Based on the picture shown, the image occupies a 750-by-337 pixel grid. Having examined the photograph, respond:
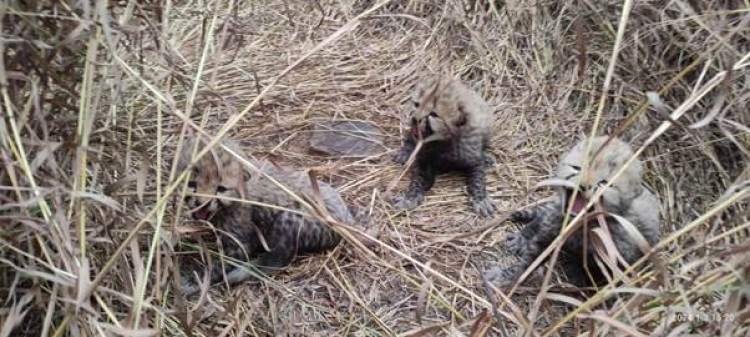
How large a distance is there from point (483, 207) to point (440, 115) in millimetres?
454

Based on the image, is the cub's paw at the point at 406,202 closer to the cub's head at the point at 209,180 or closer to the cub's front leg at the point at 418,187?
the cub's front leg at the point at 418,187

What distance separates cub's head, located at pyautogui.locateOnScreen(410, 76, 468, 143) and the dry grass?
272 millimetres

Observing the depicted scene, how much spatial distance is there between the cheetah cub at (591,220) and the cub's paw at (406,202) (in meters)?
0.43

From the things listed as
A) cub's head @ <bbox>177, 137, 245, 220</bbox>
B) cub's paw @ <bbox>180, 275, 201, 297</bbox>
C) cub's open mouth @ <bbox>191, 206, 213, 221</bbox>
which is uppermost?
cub's head @ <bbox>177, 137, 245, 220</bbox>

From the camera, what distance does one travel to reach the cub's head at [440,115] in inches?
161

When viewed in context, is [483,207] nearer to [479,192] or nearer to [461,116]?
[479,192]

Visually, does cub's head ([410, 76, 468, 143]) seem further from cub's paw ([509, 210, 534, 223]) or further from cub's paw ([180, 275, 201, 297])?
cub's paw ([180, 275, 201, 297])

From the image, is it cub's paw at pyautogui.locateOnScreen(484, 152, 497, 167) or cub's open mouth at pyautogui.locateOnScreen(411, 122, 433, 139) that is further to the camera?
cub's paw at pyautogui.locateOnScreen(484, 152, 497, 167)

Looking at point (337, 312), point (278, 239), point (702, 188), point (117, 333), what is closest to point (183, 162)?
point (278, 239)

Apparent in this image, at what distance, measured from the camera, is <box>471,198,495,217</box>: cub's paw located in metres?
4.01
